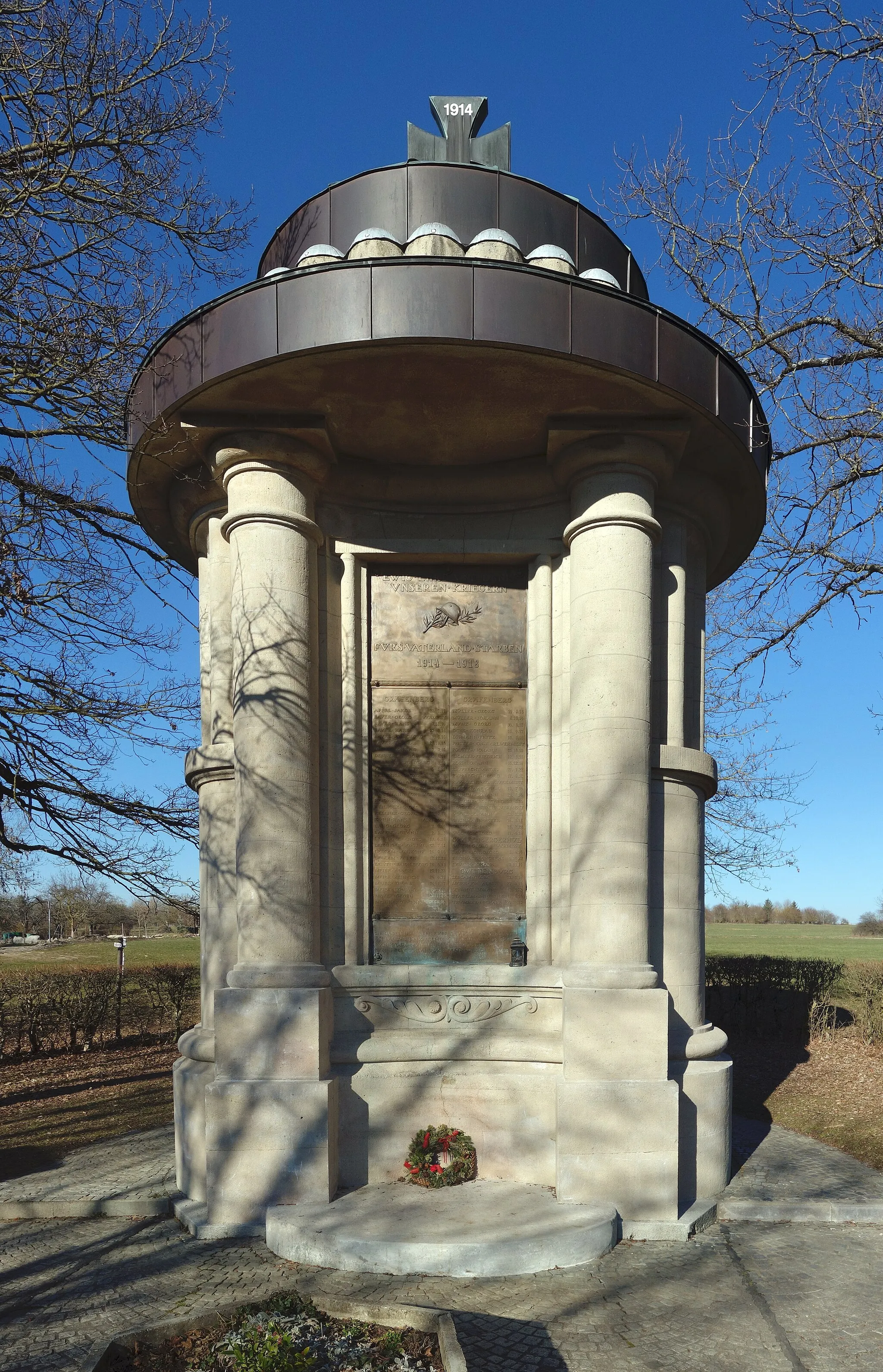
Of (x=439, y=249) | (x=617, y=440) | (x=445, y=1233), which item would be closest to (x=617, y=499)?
(x=617, y=440)

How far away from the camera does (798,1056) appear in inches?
643

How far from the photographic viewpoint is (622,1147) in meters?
6.69

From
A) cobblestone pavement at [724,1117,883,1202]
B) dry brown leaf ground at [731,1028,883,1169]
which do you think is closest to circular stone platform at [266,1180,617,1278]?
cobblestone pavement at [724,1117,883,1202]

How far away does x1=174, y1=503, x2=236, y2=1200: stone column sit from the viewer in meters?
7.66

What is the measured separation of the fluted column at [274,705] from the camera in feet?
23.4

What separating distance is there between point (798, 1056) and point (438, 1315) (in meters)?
13.7

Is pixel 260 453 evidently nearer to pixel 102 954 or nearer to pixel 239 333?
pixel 239 333

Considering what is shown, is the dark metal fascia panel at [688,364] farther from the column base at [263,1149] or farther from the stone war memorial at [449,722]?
the column base at [263,1149]

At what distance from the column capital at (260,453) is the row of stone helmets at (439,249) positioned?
1311 mm

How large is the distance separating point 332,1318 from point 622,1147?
8.94 feet

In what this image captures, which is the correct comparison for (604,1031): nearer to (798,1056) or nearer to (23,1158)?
(23,1158)

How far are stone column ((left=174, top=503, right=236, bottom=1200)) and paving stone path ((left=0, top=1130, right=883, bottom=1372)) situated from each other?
111 centimetres

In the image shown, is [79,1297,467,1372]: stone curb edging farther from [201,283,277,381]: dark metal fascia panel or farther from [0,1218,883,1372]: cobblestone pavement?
[201,283,277,381]: dark metal fascia panel

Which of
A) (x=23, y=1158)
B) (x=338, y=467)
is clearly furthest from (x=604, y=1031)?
(x=23, y=1158)
